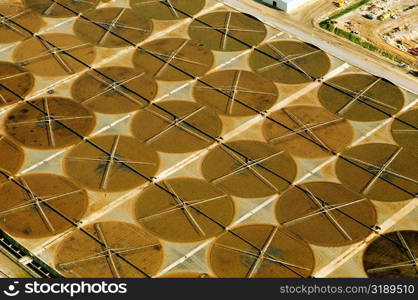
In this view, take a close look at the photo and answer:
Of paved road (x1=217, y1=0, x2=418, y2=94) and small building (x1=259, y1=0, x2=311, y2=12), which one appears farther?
small building (x1=259, y1=0, x2=311, y2=12)

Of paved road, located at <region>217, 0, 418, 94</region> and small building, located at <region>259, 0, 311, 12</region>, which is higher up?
small building, located at <region>259, 0, 311, 12</region>

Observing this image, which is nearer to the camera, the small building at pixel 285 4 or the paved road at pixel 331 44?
the paved road at pixel 331 44

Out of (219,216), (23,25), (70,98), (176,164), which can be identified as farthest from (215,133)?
(23,25)

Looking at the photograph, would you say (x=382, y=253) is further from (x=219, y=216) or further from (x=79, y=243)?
(x=79, y=243)

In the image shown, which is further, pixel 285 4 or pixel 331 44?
pixel 285 4

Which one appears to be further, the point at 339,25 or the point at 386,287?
the point at 339,25

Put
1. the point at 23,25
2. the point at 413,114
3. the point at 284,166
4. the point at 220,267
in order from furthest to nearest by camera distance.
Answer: the point at 23,25
the point at 413,114
the point at 284,166
the point at 220,267

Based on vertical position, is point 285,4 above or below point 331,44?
above

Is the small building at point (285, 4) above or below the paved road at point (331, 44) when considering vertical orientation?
above
